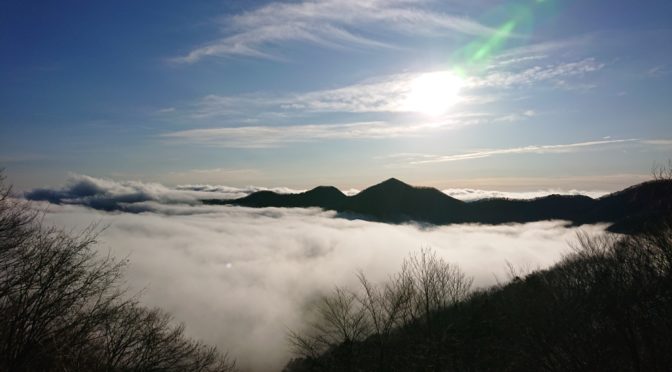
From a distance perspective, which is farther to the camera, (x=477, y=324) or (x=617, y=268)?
(x=477, y=324)

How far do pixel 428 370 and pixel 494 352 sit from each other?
31.7 m

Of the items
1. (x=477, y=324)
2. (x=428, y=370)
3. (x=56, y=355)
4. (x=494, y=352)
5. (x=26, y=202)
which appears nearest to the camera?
(x=56, y=355)

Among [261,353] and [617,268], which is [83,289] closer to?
[617,268]

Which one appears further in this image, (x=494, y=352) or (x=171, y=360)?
(x=494, y=352)

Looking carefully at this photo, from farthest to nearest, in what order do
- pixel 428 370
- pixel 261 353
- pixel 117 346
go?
1. pixel 261 353
2. pixel 428 370
3. pixel 117 346

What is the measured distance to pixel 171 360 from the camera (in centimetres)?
4184

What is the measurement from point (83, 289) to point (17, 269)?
11.3 ft

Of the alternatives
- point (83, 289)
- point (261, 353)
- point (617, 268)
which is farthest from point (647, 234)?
point (261, 353)

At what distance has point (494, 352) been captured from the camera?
347 ft

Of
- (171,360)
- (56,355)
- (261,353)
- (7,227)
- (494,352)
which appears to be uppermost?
(7,227)

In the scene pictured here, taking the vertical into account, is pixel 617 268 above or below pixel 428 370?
above

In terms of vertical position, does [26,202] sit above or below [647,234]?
above

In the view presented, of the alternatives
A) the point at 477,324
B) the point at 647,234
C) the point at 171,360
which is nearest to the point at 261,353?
the point at 477,324

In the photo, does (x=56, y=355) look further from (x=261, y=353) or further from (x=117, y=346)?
(x=261, y=353)
